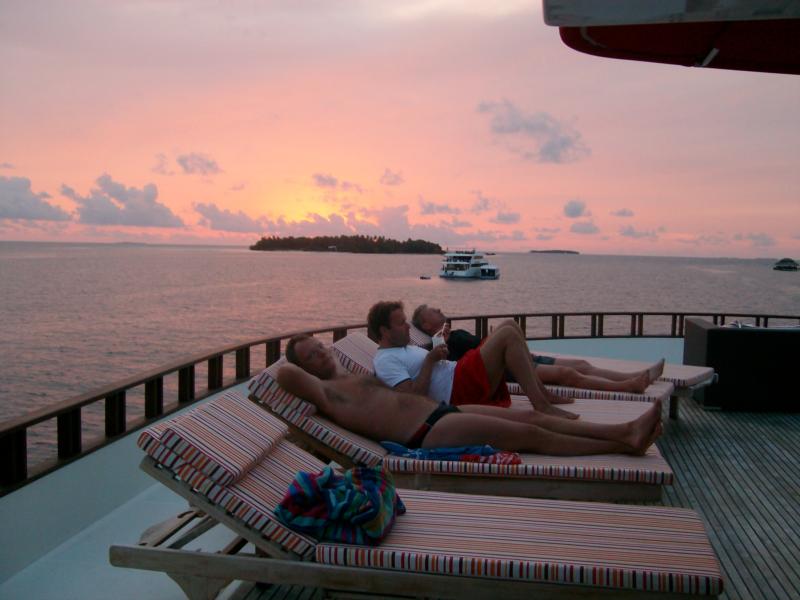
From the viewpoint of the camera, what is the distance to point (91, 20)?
336 inches

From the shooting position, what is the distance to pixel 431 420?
3438mm

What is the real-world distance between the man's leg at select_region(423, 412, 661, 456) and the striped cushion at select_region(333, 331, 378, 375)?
105 cm

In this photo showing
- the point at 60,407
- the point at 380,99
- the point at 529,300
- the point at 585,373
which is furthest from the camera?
the point at 529,300

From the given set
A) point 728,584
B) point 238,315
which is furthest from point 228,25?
point 238,315

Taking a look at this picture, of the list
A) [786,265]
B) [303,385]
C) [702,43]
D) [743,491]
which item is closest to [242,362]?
[303,385]

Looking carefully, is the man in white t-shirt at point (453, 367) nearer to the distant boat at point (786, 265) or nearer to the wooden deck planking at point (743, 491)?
the wooden deck planking at point (743, 491)

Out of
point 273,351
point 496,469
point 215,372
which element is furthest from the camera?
point 273,351

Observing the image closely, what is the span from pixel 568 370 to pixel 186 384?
264 centimetres

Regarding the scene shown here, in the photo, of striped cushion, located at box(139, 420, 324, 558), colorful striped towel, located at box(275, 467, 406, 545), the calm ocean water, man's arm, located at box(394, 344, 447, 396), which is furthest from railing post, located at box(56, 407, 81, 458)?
the calm ocean water

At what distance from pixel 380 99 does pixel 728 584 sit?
1288 cm

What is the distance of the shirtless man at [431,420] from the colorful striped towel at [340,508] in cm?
97

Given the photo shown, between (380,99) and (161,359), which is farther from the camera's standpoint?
(161,359)

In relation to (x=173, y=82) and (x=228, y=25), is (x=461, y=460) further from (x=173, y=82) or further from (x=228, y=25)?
(x=173, y=82)

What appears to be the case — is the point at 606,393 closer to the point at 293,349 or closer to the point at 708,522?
the point at 708,522
